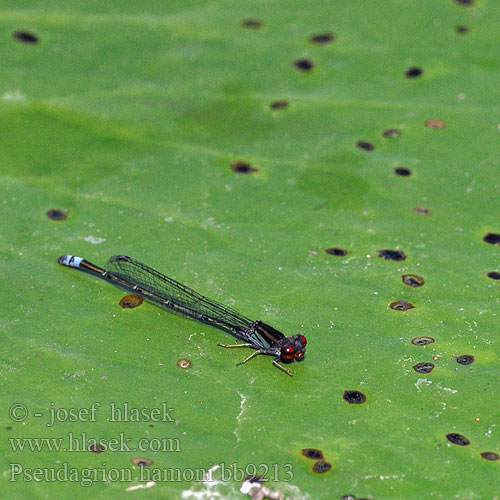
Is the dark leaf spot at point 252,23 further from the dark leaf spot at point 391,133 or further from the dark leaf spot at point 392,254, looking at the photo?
the dark leaf spot at point 392,254

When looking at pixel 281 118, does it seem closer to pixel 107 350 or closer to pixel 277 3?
pixel 277 3

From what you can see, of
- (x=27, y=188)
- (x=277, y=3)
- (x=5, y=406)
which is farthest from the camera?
(x=277, y=3)

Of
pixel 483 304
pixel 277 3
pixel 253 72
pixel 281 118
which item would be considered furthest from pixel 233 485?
pixel 277 3

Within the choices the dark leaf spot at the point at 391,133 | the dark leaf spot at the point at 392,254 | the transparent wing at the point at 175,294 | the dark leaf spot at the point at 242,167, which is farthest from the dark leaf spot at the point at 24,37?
the dark leaf spot at the point at 392,254

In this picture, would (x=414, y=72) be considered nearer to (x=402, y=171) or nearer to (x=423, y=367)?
(x=402, y=171)

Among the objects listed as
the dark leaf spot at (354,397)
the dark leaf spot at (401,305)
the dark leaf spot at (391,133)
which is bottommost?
the dark leaf spot at (354,397)

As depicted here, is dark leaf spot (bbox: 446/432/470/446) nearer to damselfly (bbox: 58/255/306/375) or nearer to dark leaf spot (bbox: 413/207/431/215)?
damselfly (bbox: 58/255/306/375)

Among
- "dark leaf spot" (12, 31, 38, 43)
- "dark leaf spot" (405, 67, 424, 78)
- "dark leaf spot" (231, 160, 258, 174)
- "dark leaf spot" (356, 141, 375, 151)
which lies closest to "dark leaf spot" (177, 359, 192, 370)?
"dark leaf spot" (231, 160, 258, 174)
